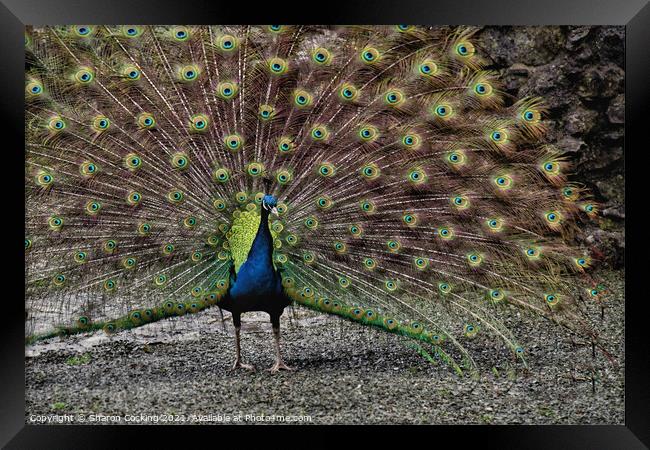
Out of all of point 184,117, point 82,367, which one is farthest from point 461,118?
point 82,367

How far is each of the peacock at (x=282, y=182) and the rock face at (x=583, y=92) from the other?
3.63ft

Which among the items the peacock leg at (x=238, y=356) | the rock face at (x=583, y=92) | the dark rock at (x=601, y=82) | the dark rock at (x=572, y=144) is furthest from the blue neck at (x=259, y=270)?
the dark rock at (x=601, y=82)

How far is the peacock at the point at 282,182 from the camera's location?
9.95 ft

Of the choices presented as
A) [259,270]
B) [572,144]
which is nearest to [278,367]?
[259,270]

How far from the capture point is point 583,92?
4.11 metres

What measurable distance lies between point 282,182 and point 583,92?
2.60 meters

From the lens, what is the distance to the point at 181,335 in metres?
3.57

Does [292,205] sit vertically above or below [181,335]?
above

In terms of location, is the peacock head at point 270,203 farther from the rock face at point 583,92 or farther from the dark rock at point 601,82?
the dark rock at point 601,82

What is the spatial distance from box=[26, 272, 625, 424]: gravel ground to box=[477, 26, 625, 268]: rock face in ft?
3.62

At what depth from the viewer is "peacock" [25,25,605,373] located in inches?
119
